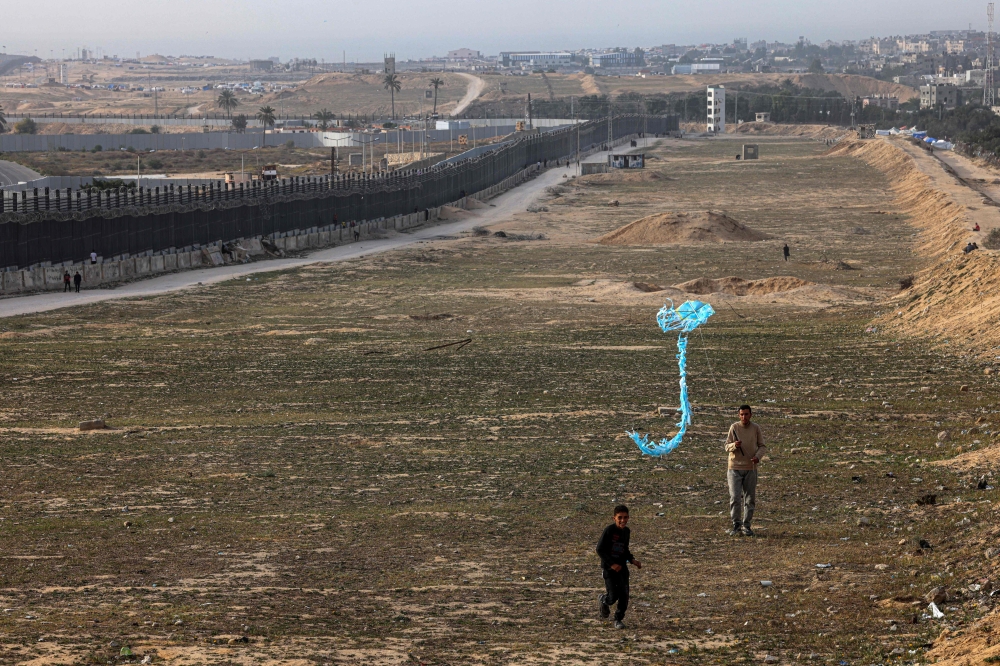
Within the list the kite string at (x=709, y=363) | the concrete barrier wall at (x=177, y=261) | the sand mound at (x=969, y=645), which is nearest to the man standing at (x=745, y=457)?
the sand mound at (x=969, y=645)

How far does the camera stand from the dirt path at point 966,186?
70163 millimetres

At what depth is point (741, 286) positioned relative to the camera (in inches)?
2036

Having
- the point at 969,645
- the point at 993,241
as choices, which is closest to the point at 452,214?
the point at 993,241

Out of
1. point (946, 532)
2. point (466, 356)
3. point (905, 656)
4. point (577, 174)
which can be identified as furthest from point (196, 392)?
point (577, 174)

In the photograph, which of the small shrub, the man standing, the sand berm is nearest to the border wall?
the sand berm

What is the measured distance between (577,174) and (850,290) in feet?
309

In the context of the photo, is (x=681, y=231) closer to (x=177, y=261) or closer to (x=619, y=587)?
(x=177, y=261)

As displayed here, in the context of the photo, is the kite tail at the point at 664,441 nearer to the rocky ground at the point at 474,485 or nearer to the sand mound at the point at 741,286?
the rocky ground at the point at 474,485

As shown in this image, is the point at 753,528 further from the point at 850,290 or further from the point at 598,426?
the point at 850,290

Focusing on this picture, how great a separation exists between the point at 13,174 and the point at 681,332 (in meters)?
89.7

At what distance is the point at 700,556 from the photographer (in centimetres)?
1788

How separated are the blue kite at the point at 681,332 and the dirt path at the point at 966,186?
1952cm

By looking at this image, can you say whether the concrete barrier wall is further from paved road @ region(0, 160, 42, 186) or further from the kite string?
paved road @ region(0, 160, 42, 186)

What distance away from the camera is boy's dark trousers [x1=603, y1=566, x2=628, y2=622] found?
14.9m
